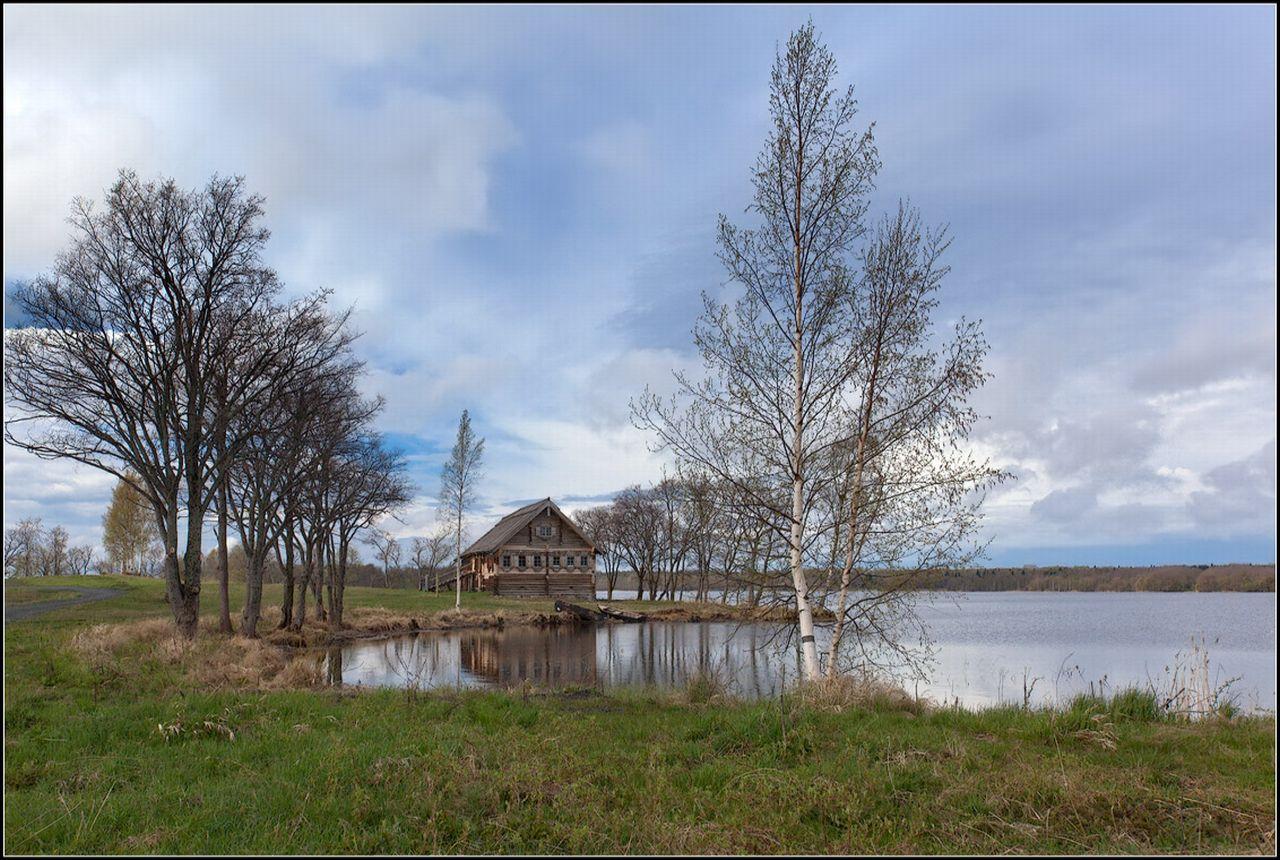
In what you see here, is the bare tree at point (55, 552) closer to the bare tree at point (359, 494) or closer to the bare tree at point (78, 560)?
the bare tree at point (78, 560)

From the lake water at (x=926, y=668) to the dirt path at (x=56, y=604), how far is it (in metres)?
10.8

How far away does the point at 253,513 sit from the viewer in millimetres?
23219

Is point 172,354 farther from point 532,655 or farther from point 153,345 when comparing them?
point 532,655

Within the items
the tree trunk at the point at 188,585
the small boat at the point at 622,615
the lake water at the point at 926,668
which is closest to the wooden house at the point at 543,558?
the small boat at the point at 622,615

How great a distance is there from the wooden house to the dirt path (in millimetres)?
24310

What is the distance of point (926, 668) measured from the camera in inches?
732

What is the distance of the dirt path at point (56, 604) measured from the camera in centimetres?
2505

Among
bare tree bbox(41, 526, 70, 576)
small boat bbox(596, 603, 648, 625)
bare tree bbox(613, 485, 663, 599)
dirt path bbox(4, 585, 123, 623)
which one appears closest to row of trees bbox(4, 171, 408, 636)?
dirt path bbox(4, 585, 123, 623)

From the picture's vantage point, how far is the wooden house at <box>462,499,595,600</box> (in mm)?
55062

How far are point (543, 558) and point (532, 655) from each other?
29799mm

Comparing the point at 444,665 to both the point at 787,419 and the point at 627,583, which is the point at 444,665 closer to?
the point at 787,419

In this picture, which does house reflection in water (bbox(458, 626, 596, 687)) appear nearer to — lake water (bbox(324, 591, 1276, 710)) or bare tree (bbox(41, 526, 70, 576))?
lake water (bbox(324, 591, 1276, 710))

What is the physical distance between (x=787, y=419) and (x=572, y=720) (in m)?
5.82

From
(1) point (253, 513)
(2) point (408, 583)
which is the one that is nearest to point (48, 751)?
(1) point (253, 513)
